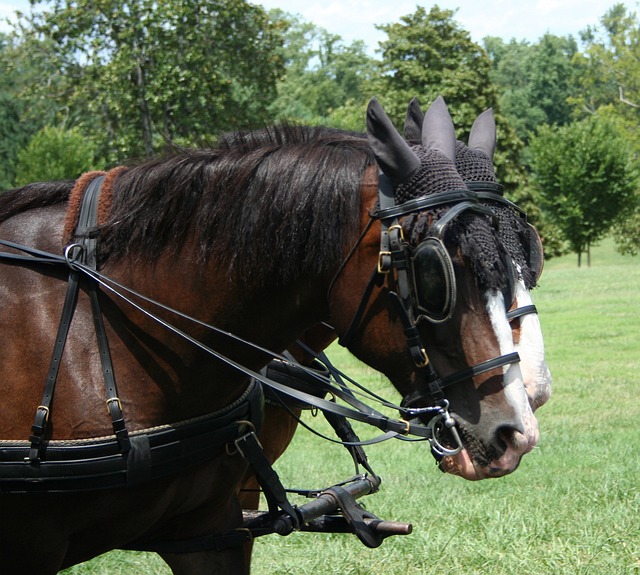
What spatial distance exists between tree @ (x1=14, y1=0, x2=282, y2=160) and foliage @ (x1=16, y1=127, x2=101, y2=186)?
87 centimetres

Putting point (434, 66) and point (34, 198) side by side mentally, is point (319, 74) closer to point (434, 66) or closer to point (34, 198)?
point (434, 66)

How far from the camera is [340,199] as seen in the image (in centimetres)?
243

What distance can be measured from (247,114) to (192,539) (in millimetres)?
27538

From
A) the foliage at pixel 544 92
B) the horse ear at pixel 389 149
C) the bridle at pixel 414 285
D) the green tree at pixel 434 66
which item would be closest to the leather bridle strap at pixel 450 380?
the bridle at pixel 414 285

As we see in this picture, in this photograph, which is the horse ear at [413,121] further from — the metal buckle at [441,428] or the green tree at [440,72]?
the green tree at [440,72]

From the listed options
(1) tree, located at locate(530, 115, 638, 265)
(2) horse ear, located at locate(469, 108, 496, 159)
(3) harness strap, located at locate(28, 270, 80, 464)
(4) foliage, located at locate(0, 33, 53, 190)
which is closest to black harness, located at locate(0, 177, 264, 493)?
(3) harness strap, located at locate(28, 270, 80, 464)

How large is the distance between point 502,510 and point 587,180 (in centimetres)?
3181

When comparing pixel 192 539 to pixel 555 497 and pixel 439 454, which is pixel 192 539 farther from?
pixel 555 497

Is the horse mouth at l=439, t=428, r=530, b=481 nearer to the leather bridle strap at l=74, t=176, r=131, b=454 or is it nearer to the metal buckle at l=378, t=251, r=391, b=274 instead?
the metal buckle at l=378, t=251, r=391, b=274

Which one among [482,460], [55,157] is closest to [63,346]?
[482,460]

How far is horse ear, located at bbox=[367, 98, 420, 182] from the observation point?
235 centimetres

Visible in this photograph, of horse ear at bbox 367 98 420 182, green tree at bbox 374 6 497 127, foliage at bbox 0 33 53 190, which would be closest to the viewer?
horse ear at bbox 367 98 420 182

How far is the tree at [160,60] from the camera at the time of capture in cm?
2747

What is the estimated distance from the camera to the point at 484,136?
2.88m
